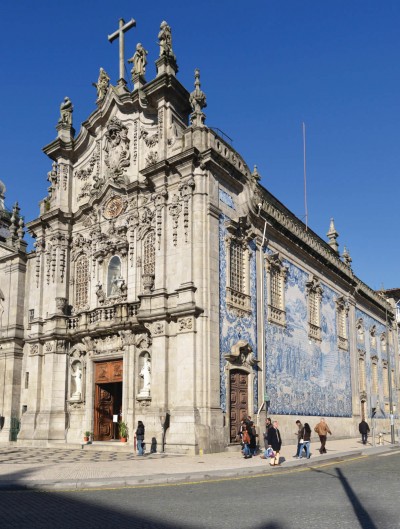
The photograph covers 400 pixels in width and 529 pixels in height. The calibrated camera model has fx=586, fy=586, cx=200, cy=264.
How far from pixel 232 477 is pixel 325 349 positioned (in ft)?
71.8

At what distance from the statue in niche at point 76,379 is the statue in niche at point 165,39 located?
50.1 feet

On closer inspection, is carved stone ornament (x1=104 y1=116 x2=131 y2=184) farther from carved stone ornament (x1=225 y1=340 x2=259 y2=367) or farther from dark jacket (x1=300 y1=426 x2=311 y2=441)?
dark jacket (x1=300 y1=426 x2=311 y2=441)

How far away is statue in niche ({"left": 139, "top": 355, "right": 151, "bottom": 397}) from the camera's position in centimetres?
2439

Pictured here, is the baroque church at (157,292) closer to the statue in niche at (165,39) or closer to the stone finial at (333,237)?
the statue in niche at (165,39)

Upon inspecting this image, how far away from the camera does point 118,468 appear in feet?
54.5

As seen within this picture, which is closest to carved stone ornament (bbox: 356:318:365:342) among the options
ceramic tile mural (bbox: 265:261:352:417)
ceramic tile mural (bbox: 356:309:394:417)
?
ceramic tile mural (bbox: 356:309:394:417)

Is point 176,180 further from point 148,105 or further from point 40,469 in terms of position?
point 40,469

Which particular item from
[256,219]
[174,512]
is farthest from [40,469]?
[256,219]

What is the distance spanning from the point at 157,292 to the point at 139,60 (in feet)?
40.1

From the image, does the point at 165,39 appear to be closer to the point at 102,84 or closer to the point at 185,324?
the point at 102,84

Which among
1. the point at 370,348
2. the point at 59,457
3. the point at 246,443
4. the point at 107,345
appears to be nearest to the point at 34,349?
the point at 107,345

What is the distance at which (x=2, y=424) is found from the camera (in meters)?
31.3

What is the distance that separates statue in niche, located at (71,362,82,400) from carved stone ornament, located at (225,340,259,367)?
823 centimetres

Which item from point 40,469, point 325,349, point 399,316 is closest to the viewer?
point 40,469
